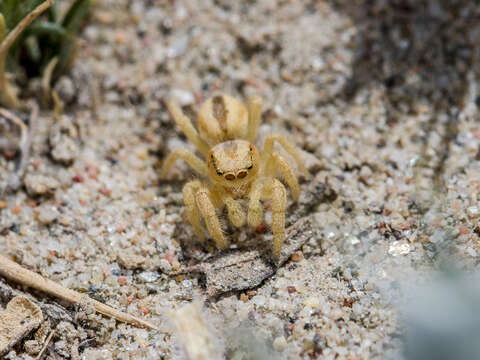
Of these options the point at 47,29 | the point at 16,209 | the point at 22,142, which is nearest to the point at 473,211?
the point at 16,209

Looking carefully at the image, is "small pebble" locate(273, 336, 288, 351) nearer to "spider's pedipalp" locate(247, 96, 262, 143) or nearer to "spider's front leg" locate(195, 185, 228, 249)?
"spider's front leg" locate(195, 185, 228, 249)

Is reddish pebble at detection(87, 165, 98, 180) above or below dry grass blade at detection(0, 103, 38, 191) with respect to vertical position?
below

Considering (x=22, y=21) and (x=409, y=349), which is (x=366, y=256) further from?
→ (x=22, y=21)

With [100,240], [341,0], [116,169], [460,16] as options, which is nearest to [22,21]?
[116,169]

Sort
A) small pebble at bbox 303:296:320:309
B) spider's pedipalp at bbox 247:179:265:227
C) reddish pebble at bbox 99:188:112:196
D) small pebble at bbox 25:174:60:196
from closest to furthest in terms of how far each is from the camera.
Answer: small pebble at bbox 303:296:320:309 < spider's pedipalp at bbox 247:179:265:227 < small pebble at bbox 25:174:60:196 < reddish pebble at bbox 99:188:112:196

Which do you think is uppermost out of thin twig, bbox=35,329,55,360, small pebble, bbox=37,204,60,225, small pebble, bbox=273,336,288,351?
small pebble, bbox=37,204,60,225

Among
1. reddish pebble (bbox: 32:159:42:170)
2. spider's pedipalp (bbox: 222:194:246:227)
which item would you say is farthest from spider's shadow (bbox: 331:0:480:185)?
reddish pebble (bbox: 32:159:42:170)

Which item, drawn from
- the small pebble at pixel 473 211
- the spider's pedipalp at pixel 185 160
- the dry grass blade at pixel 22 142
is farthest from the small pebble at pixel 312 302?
the dry grass blade at pixel 22 142
